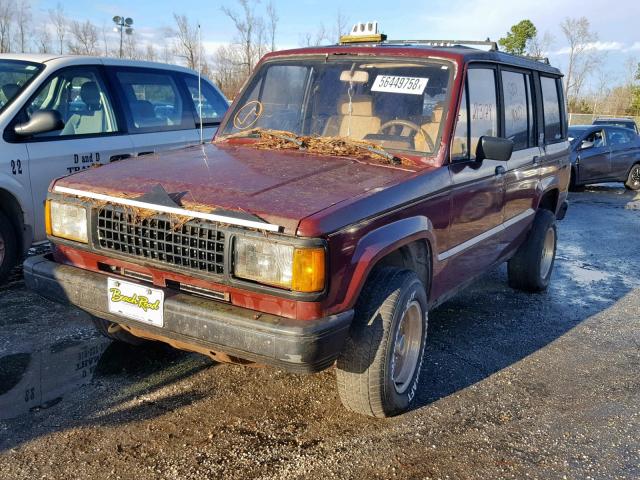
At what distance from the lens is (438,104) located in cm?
365

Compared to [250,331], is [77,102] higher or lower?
higher

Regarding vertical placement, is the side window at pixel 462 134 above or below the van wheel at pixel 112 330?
above

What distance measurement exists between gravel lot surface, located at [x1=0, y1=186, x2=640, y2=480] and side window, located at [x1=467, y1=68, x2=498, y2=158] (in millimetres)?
1516

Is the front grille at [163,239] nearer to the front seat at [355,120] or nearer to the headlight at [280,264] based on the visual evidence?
the headlight at [280,264]

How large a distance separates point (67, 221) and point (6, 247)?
193cm

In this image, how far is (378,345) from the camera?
9.47ft

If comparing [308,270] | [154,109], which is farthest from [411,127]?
[154,109]

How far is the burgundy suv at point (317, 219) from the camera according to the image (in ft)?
8.46

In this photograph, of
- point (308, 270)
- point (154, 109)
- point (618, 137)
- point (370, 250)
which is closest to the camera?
point (308, 270)

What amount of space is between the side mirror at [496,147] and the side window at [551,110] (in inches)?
73.4

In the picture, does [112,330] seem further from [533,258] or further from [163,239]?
[533,258]

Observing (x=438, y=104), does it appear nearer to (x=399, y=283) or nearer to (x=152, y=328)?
(x=399, y=283)

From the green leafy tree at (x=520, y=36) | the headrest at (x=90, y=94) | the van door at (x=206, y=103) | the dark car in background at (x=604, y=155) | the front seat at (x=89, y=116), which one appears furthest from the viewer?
the green leafy tree at (x=520, y=36)

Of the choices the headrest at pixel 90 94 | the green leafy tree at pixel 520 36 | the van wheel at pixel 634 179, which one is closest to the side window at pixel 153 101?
the headrest at pixel 90 94
